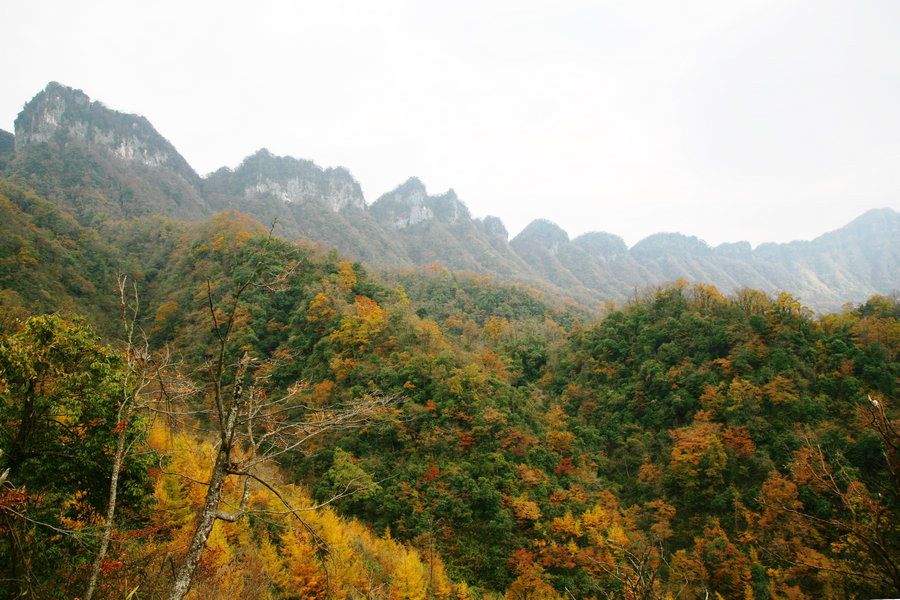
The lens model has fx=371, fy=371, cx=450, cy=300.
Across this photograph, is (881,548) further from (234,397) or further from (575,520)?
(575,520)

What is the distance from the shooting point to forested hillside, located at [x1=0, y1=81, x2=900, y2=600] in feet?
17.2

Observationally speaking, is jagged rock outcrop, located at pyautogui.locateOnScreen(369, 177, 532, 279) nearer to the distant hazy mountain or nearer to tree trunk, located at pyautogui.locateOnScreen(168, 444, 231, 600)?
the distant hazy mountain

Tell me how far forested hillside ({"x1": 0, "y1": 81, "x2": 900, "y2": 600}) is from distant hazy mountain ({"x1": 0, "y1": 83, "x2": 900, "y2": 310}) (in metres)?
37.7

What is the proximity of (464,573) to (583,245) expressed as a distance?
13501 centimetres

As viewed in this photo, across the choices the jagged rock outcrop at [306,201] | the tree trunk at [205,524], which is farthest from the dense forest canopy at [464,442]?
the jagged rock outcrop at [306,201]

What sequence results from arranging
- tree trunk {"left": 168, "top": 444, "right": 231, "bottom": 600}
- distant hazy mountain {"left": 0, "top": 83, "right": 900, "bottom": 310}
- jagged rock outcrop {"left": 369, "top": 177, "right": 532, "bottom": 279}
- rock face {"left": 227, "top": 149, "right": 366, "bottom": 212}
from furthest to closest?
jagged rock outcrop {"left": 369, "top": 177, "right": 532, "bottom": 279}
rock face {"left": 227, "top": 149, "right": 366, "bottom": 212}
distant hazy mountain {"left": 0, "top": 83, "right": 900, "bottom": 310}
tree trunk {"left": 168, "top": 444, "right": 231, "bottom": 600}

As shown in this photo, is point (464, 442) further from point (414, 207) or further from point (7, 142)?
point (414, 207)

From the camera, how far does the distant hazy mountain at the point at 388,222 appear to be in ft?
209

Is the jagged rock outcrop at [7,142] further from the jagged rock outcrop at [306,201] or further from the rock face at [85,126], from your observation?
the jagged rock outcrop at [306,201]

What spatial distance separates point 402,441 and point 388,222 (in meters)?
102

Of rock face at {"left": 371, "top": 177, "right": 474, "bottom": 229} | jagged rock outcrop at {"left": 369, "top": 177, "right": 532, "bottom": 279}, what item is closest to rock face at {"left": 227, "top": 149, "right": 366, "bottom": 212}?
rock face at {"left": 371, "top": 177, "right": 474, "bottom": 229}

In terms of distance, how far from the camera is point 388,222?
382 feet

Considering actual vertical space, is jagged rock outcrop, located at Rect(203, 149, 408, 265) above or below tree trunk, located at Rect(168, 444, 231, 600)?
above

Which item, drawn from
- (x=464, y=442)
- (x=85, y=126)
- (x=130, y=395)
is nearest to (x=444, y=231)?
(x=85, y=126)
